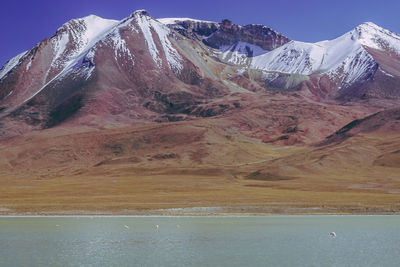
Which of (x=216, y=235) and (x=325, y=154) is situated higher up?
(x=325, y=154)

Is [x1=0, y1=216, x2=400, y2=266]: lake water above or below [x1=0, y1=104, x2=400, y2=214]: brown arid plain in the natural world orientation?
below

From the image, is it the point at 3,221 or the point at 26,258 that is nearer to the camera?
the point at 26,258

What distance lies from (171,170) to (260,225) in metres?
110

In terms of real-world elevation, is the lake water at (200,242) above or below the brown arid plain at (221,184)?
below

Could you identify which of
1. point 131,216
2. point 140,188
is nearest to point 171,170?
point 140,188

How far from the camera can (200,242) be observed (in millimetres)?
46312

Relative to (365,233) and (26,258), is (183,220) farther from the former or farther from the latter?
(26,258)

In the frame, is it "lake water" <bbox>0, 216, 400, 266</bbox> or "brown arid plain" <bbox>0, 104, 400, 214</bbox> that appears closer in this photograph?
"lake water" <bbox>0, 216, 400, 266</bbox>

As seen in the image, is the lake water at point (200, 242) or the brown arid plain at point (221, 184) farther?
the brown arid plain at point (221, 184)

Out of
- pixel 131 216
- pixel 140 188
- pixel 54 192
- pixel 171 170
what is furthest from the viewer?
pixel 171 170

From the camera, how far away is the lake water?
36.6 metres

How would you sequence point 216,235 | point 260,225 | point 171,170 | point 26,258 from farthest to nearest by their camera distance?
point 171,170
point 260,225
point 216,235
point 26,258

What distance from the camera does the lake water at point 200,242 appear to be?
120ft

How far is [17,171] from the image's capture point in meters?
192
